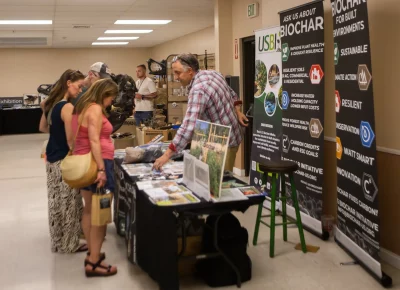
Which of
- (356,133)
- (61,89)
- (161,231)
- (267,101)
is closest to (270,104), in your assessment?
(267,101)

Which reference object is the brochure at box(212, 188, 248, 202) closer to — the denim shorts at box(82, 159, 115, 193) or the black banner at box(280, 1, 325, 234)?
the denim shorts at box(82, 159, 115, 193)

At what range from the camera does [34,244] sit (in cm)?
443

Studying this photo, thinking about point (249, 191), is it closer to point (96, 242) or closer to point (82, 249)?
point (96, 242)

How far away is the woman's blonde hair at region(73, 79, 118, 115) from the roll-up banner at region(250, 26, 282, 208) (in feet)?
6.54

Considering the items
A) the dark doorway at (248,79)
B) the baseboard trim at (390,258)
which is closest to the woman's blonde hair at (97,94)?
the baseboard trim at (390,258)

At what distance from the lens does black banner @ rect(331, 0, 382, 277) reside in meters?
3.30

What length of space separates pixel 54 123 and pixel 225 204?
1.59m

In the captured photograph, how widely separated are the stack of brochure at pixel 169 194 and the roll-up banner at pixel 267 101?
5.79ft

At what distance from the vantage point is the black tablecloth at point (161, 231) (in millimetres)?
2992

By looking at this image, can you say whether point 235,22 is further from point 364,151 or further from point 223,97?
point 364,151

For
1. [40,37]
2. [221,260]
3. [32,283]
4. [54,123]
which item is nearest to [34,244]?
[32,283]

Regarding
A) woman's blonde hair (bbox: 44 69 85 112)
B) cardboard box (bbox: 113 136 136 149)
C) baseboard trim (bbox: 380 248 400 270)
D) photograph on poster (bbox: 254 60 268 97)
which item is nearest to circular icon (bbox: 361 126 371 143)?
baseboard trim (bbox: 380 248 400 270)

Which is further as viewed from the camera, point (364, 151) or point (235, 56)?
point (235, 56)

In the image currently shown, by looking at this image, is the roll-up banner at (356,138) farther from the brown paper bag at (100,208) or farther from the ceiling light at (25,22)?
the ceiling light at (25,22)
